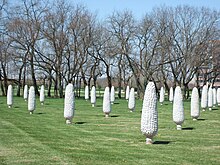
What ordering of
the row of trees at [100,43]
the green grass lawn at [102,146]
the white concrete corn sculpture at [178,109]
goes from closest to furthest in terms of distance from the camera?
the green grass lawn at [102,146] → the white concrete corn sculpture at [178,109] → the row of trees at [100,43]

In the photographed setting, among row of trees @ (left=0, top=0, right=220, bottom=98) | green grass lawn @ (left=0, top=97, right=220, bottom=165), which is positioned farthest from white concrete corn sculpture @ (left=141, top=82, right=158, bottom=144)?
row of trees @ (left=0, top=0, right=220, bottom=98)

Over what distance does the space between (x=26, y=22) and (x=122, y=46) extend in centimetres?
A: 1342

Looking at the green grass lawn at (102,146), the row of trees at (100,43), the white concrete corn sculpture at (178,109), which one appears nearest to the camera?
the green grass lawn at (102,146)

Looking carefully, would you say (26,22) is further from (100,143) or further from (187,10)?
(100,143)

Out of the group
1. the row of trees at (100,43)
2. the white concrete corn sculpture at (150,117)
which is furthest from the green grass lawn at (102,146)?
the row of trees at (100,43)

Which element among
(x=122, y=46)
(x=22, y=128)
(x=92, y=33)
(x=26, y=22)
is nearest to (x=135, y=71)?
(x=122, y=46)

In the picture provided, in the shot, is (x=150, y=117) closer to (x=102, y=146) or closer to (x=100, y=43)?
(x=102, y=146)

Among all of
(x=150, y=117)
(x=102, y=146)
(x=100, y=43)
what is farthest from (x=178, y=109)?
(x=100, y=43)

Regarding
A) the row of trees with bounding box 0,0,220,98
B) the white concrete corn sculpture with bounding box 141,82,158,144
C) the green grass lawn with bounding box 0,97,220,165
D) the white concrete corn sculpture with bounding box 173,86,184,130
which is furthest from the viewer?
the row of trees with bounding box 0,0,220,98

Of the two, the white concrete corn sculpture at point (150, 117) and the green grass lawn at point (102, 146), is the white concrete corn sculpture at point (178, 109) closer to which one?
the green grass lawn at point (102, 146)

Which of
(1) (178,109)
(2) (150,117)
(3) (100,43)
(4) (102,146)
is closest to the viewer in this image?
(4) (102,146)

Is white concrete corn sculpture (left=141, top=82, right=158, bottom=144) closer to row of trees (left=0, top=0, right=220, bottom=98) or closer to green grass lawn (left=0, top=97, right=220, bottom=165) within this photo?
green grass lawn (left=0, top=97, right=220, bottom=165)

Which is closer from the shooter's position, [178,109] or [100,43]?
[178,109]

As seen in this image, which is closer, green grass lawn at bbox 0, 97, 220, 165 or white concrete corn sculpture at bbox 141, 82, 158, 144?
green grass lawn at bbox 0, 97, 220, 165
